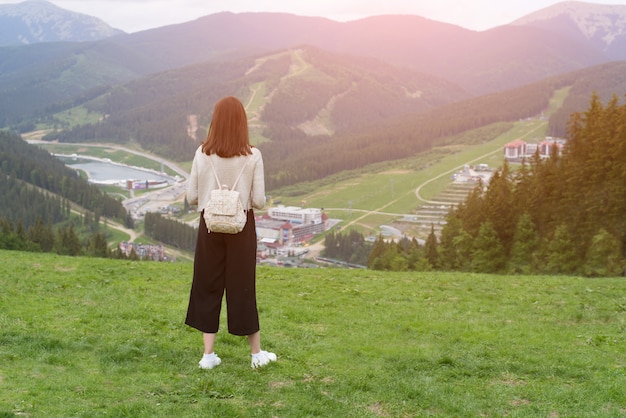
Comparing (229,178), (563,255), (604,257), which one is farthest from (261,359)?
(563,255)

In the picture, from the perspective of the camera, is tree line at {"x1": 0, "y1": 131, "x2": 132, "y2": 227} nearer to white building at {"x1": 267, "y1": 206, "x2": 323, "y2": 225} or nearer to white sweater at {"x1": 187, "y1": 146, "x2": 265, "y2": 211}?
white building at {"x1": 267, "y1": 206, "x2": 323, "y2": 225}

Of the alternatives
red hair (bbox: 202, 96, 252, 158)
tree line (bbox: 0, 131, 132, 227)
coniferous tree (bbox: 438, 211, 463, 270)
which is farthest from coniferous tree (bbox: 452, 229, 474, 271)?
tree line (bbox: 0, 131, 132, 227)

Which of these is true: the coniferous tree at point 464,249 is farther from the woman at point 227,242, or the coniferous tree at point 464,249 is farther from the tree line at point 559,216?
the woman at point 227,242

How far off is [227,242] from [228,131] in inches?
59.3

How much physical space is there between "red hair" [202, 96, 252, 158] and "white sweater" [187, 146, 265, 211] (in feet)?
0.37

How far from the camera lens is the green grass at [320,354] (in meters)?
7.38

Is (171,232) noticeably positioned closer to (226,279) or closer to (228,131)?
(226,279)

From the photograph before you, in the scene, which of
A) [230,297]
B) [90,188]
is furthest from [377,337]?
[90,188]

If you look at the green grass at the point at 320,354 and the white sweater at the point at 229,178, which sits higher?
the white sweater at the point at 229,178

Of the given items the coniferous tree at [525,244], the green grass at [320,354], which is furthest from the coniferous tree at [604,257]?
the green grass at [320,354]

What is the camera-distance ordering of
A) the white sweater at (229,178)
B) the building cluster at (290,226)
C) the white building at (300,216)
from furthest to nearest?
the white building at (300,216) < the building cluster at (290,226) < the white sweater at (229,178)

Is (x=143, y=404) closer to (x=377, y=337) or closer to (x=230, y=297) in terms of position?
(x=230, y=297)

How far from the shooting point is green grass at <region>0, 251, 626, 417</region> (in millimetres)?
7375

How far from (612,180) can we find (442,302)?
974 inches
